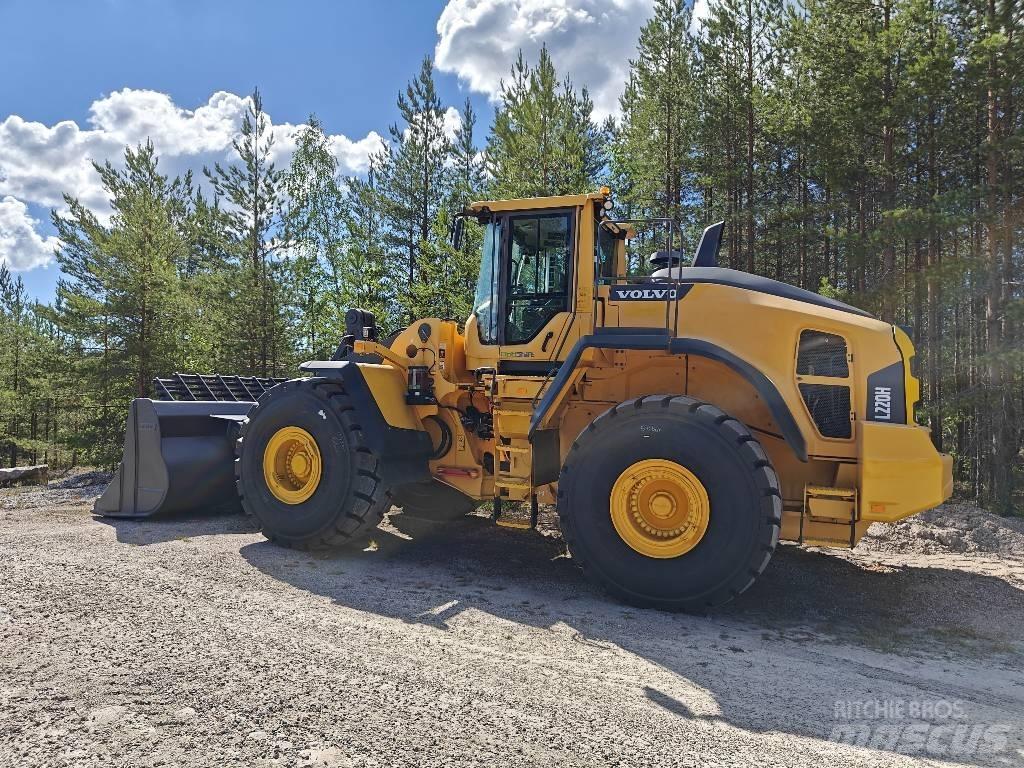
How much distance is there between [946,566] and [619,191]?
1617 centimetres

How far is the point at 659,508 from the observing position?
464 cm

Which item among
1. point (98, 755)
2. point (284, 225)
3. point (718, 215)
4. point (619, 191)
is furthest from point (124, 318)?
point (98, 755)

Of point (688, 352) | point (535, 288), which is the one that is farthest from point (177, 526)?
point (688, 352)

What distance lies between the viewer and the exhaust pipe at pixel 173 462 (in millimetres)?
7160

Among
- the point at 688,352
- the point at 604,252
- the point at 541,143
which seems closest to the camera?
the point at 688,352

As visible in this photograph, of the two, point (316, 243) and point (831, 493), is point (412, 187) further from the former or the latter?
point (831, 493)

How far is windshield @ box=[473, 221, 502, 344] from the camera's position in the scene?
6.04 meters

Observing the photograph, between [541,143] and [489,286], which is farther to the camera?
[541,143]

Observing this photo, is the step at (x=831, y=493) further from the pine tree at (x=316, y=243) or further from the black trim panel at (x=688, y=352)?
the pine tree at (x=316, y=243)

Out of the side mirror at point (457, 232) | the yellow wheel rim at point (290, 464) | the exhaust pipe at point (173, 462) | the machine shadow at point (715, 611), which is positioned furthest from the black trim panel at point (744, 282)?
the exhaust pipe at point (173, 462)

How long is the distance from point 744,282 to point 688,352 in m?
0.75

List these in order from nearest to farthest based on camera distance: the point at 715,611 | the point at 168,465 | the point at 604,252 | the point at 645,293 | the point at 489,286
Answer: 1. the point at 715,611
2. the point at 645,293
3. the point at 604,252
4. the point at 489,286
5. the point at 168,465

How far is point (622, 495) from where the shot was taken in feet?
15.5

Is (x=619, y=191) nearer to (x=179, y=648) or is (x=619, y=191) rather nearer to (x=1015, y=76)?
(x=1015, y=76)
